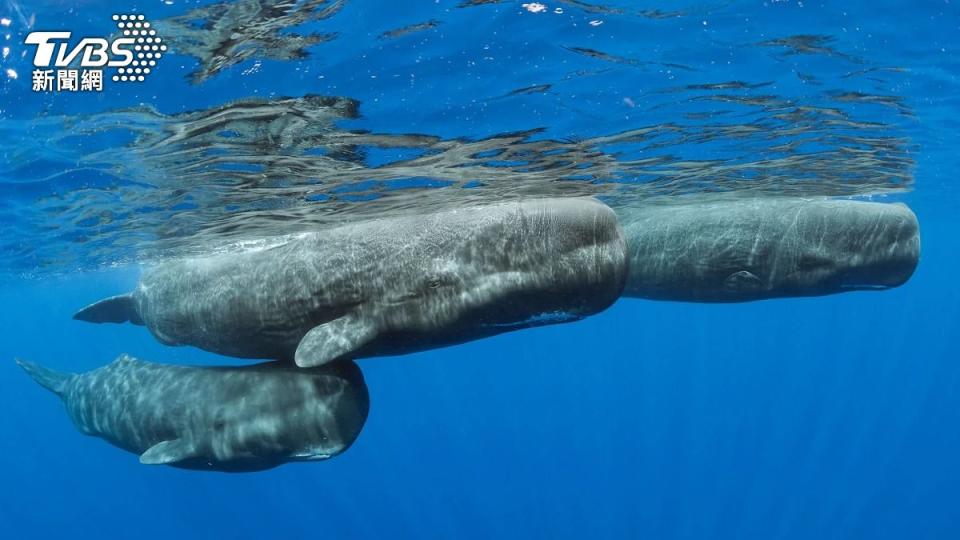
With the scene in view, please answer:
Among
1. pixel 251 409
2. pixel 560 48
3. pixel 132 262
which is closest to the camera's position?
pixel 251 409

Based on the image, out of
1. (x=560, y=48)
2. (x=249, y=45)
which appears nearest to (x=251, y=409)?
(x=249, y=45)

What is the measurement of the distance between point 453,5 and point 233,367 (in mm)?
4908

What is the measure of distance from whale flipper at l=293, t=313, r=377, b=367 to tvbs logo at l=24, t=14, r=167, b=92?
4.28m

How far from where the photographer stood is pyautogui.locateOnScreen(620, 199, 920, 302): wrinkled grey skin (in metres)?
7.39

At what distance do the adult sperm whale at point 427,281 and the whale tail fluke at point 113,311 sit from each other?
366 cm

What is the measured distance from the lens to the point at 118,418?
811 cm

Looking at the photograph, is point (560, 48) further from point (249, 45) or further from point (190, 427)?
point (190, 427)

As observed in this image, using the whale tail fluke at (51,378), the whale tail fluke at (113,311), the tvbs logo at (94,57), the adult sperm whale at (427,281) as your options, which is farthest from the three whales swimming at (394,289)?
the tvbs logo at (94,57)

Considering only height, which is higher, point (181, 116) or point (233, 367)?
point (181, 116)

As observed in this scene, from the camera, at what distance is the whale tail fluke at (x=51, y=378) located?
10031 mm

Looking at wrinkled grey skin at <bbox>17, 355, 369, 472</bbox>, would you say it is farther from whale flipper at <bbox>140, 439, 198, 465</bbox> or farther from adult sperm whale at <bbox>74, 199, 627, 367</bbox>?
adult sperm whale at <bbox>74, 199, 627, 367</bbox>

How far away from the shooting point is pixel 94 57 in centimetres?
793

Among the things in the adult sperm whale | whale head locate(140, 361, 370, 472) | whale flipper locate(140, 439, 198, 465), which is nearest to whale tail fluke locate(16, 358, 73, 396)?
whale flipper locate(140, 439, 198, 465)

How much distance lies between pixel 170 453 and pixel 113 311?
4.24 metres
